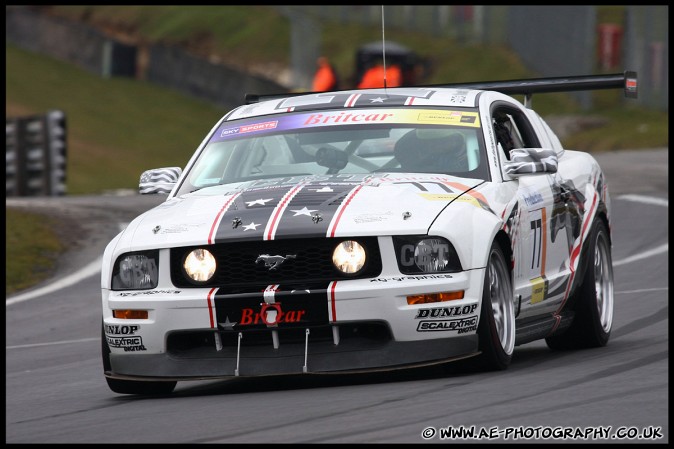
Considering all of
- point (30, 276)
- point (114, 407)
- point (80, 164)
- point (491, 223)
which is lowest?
point (80, 164)

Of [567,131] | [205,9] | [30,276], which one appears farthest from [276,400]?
[205,9]

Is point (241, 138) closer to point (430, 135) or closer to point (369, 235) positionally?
point (430, 135)

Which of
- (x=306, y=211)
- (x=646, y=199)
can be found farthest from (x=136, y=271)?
(x=646, y=199)

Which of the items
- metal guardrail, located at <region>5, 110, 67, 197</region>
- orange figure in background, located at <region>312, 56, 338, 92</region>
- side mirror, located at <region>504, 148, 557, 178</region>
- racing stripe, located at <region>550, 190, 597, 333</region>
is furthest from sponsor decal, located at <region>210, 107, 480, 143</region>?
orange figure in background, located at <region>312, 56, 338, 92</region>

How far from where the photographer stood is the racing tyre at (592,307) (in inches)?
372

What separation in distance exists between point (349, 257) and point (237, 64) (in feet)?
158

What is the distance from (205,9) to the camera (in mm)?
63406

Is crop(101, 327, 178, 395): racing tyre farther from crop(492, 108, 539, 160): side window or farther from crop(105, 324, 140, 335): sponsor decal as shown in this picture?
crop(492, 108, 539, 160): side window

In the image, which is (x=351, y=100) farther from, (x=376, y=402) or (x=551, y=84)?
(x=376, y=402)

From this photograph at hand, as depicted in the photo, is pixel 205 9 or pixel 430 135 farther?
pixel 205 9

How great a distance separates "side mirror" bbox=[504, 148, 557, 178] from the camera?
8.52 meters

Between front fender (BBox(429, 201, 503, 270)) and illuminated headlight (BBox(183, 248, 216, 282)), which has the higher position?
front fender (BBox(429, 201, 503, 270))

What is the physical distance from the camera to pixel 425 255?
7.61 metres

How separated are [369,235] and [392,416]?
1.23 meters
